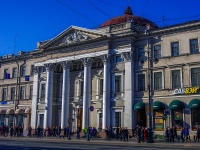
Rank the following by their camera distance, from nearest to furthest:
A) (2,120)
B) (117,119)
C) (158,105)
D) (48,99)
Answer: (158,105), (117,119), (48,99), (2,120)

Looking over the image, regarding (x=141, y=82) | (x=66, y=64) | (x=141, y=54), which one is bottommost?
(x=141, y=82)

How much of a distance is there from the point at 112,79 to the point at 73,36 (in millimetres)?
9869

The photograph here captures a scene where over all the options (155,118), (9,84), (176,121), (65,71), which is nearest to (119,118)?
(155,118)

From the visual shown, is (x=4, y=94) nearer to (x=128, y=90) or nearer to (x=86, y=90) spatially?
(x=86, y=90)

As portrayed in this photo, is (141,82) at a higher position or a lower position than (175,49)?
lower

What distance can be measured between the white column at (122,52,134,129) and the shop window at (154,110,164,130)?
2.95 meters

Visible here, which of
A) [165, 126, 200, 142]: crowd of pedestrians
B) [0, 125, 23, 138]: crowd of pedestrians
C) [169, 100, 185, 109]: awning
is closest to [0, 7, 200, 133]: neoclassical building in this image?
[169, 100, 185, 109]: awning

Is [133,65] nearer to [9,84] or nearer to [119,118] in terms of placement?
[119,118]

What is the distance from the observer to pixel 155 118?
38438 mm

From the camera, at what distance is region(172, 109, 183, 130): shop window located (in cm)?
3650

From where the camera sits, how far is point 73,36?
46.7 meters

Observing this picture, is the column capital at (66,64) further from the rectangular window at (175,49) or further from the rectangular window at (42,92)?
the rectangular window at (175,49)

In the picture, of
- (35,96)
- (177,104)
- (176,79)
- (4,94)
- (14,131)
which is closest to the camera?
(177,104)

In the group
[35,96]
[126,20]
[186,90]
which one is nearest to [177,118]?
[186,90]
